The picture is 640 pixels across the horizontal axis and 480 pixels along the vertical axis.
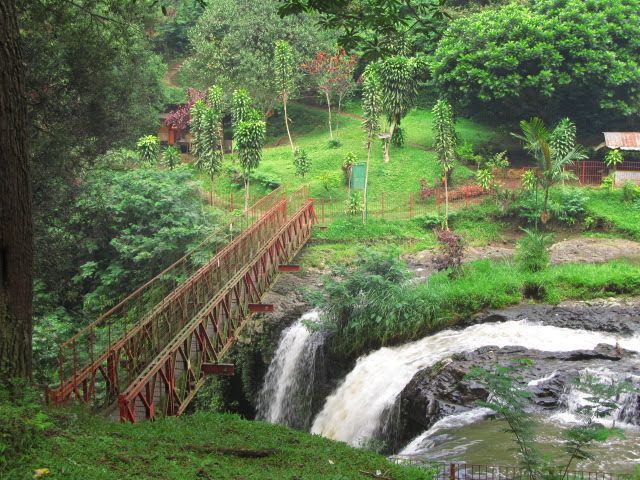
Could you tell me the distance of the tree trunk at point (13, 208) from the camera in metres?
7.61

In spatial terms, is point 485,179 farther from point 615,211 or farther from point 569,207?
point 615,211

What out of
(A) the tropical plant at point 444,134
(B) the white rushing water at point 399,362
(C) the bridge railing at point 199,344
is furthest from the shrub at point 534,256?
(A) the tropical plant at point 444,134

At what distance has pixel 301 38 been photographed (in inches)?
1623

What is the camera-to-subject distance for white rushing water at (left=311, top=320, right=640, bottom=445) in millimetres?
14805

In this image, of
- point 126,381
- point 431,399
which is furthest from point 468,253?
point 126,381

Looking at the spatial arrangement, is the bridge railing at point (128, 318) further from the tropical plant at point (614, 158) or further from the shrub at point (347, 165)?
the tropical plant at point (614, 158)

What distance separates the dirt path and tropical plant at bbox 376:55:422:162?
8482mm

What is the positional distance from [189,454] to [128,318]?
1034 cm

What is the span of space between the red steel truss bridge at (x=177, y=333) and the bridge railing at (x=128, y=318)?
0.02 m

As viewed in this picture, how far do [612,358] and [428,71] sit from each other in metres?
24.7

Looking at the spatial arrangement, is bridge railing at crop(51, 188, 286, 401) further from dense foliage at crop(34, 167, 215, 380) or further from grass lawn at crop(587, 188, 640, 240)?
grass lawn at crop(587, 188, 640, 240)

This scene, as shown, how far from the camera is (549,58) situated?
3130 centimetres

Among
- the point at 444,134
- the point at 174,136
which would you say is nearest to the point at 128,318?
the point at 444,134

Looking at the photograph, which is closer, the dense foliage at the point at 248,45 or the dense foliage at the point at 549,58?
the dense foliage at the point at 549,58
